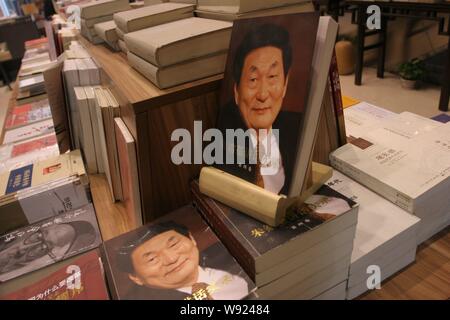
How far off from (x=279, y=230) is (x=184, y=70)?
381 mm

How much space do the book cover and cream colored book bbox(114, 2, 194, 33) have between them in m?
0.53

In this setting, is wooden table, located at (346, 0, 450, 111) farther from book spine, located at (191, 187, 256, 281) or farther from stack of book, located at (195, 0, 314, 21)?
book spine, located at (191, 187, 256, 281)

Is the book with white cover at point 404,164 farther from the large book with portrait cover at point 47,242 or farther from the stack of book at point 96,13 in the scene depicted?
the stack of book at point 96,13

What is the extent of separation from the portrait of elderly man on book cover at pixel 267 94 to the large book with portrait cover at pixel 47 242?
400mm

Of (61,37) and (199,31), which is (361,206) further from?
(61,37)

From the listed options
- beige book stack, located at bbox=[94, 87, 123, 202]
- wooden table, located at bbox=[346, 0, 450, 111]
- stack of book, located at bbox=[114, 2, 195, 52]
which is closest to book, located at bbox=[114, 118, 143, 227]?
beige book stack, located at bbox=[94, 87, 123, 202]

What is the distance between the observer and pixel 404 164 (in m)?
0.87

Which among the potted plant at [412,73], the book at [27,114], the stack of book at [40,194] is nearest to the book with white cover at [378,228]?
the stack of book at [40,194]

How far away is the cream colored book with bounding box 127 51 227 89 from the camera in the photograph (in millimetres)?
729

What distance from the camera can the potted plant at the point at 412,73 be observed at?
Answer: 338 cm

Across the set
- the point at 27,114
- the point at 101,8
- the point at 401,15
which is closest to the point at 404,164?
the point at 101,8

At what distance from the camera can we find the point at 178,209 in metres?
0.80
